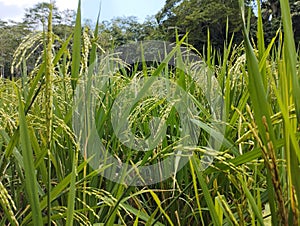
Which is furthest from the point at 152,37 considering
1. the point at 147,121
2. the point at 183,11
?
the point at 147,121

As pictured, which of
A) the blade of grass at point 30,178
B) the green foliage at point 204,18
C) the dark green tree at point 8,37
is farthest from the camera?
the dark green tree at point 8,37

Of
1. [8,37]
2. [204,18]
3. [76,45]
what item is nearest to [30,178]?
[76,45]

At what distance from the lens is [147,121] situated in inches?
34.1

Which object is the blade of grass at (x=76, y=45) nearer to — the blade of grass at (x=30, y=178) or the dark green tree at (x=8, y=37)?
the blade of grass at (x=30, y=178)

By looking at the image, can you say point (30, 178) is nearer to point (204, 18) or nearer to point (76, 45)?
point (76, 45)

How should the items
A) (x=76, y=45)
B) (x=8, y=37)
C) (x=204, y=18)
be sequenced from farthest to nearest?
(x=8, y=37) → (x=204, y=18) → (x=76, y=45)

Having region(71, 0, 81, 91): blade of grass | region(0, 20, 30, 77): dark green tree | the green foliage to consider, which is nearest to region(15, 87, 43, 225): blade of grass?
region(71, 0, 81, 91): blade of grass

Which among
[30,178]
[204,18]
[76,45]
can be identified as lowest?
[30,178]

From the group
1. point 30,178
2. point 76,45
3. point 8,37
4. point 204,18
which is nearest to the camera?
point 30,178

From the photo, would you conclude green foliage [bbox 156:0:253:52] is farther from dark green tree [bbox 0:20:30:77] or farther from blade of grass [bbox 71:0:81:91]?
blade of grass [bbox 71:0:81:91]

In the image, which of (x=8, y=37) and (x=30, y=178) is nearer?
(x=30, y=178)

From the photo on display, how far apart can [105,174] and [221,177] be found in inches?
7.7

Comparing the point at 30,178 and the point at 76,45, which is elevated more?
the point at 76,45

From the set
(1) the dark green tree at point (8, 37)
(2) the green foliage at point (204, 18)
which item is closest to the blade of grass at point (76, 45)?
(2) the green foliage at point (204, 18)
